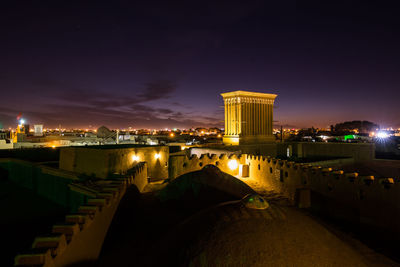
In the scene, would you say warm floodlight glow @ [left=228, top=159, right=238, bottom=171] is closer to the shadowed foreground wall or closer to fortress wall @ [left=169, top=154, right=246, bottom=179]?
fortress wall @ [left=169, top=154, right=246, bottom=179]

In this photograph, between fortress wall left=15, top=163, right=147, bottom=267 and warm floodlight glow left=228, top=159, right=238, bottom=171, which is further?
warm floodlight glow left=228, top=159, right=238, bottom=171

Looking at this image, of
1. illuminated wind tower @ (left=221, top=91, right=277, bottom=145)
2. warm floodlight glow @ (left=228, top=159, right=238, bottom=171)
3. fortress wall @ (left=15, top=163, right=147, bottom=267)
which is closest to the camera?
fortress wall @ (left=15, top=163, right=147, bottom=267)

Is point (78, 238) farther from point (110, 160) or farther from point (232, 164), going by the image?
point (110, 160)

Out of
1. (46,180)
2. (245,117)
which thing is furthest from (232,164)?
(46,180)

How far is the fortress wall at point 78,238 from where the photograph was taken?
370 cm

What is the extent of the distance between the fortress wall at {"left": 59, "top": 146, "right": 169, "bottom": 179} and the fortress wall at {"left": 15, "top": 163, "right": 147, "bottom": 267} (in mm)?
8998

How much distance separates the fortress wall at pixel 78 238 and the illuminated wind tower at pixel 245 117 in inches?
814

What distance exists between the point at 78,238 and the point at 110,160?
37.5 feet

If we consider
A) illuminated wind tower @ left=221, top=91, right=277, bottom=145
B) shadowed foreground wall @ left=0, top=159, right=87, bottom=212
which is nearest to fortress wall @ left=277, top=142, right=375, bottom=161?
illuminated wind tower @ left=221, top=91, right=277, bottom=145

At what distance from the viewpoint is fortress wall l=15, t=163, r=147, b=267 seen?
3699 mm

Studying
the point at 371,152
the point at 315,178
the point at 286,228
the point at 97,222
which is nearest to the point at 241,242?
the point at 286,228

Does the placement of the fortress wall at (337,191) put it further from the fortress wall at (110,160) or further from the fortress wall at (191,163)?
the fortress wall at (110,160)

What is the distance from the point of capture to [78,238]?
4785 millimetres

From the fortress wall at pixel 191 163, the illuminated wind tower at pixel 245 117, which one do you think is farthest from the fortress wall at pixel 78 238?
the illuminated wind tower at pixel 245 117
